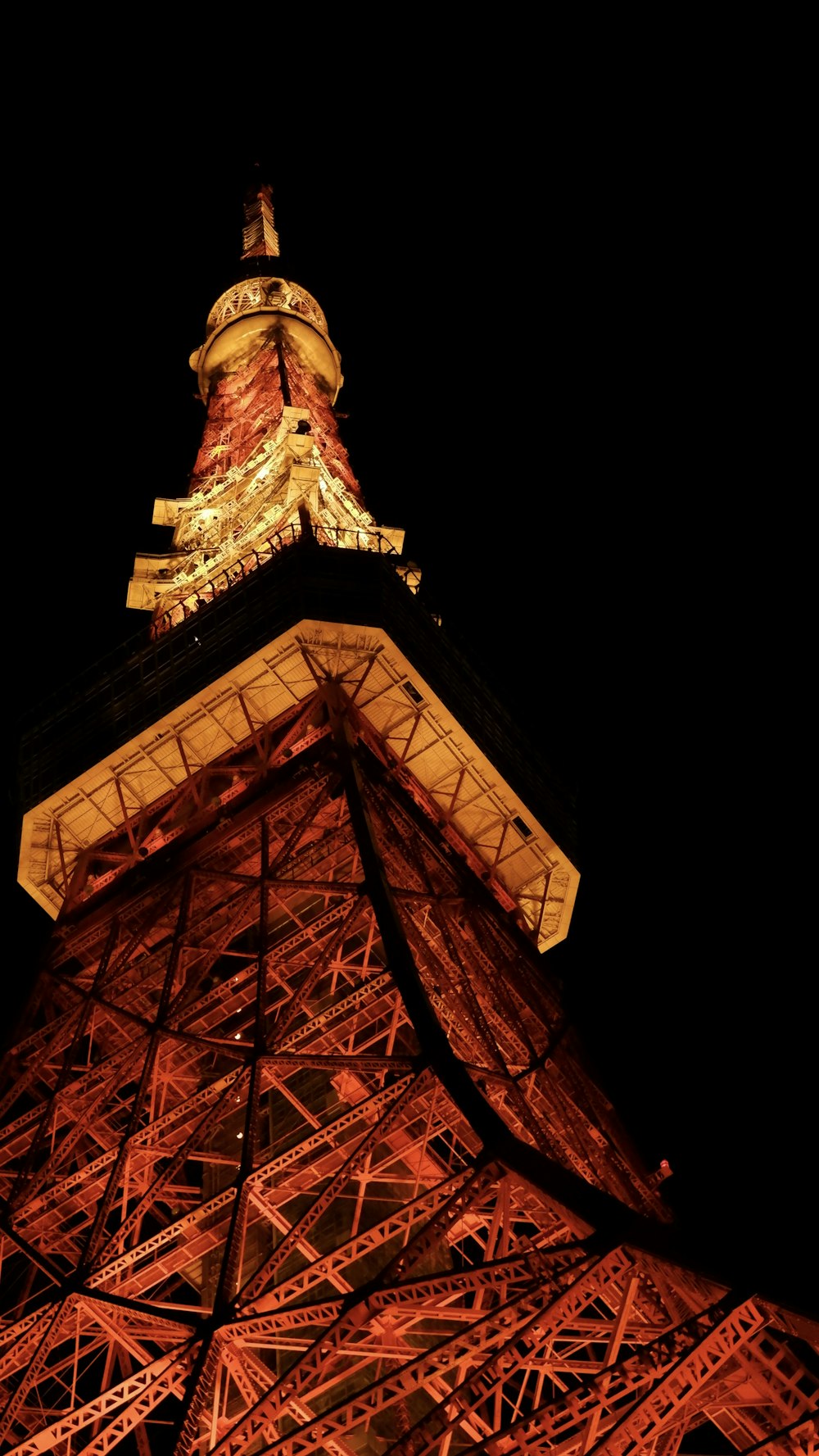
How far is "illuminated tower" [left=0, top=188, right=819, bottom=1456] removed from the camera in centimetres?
1800

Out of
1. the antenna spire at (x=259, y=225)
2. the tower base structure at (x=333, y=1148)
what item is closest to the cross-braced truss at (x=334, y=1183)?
the tower base structure at (x=333, y=1148)

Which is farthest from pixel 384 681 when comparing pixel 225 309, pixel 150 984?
pixel 225 309

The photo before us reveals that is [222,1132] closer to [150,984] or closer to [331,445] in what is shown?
[150,984]

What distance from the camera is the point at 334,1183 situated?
19484 mm

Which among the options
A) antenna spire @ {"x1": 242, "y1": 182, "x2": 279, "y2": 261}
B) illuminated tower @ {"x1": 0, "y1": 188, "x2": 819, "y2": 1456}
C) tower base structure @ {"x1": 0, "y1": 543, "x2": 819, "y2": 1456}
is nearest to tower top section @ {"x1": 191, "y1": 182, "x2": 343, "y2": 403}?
antenna spire @ {"x1": 242, "y1": 182, "x2": 279, "y2": 261}

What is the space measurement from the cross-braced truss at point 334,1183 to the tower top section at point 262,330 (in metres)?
21.4

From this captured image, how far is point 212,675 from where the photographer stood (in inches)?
1225

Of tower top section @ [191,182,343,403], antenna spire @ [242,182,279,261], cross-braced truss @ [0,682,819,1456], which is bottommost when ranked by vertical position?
cross-braced truss @ [0,682,819,1456]

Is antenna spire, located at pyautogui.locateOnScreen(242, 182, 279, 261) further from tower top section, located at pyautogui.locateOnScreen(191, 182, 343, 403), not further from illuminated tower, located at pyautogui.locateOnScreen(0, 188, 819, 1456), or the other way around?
illuminated tower, located at pyautogui.locateOnScreen(0, 188, 819, 1456)

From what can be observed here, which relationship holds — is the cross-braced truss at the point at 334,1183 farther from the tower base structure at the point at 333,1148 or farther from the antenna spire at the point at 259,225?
the antenna spire at the point at 259,225

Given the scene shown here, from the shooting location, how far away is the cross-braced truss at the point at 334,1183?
17.8 meters

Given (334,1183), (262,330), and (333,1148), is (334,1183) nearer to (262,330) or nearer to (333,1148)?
(333,1148)

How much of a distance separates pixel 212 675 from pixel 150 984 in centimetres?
538

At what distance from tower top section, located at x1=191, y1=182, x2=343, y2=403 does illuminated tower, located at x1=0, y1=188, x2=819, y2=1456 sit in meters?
10.7
